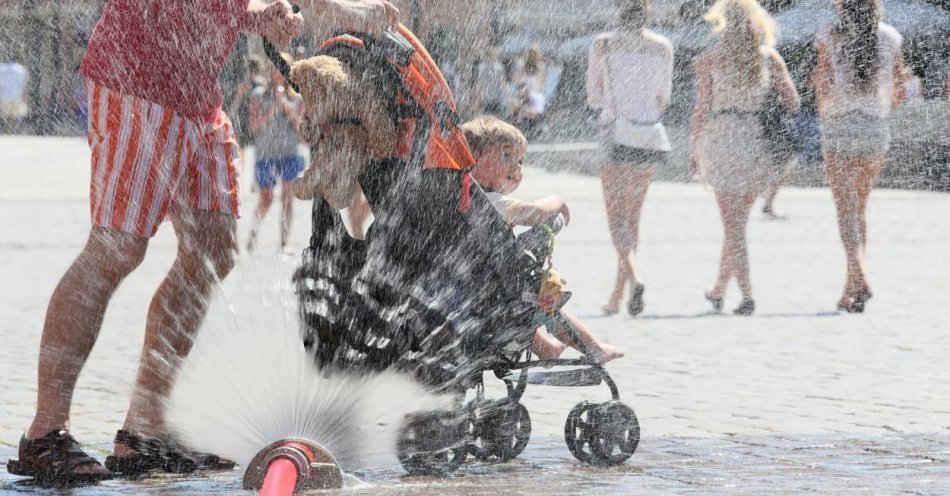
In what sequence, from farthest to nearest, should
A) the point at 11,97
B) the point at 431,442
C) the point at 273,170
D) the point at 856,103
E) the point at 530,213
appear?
→ the point at 11,97
the point at 273,170
the point at 856,103
the point at 530,213
the point at 431,442

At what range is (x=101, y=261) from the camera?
433cm

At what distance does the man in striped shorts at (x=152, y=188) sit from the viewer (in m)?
4.28

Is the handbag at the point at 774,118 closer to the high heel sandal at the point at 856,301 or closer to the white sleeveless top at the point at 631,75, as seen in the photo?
the white sleeveless top at the point at 631,75

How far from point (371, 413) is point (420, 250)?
0.45 meters

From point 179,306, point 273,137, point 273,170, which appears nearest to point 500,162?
point 179,306

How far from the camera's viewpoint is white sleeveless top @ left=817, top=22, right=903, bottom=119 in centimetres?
952

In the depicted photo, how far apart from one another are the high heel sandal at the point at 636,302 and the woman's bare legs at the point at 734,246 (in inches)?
21.2

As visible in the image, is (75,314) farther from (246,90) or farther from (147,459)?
(246,90)

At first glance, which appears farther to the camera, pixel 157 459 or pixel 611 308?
pixel 611 308

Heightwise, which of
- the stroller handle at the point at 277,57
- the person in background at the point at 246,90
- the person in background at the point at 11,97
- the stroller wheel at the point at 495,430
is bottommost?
the stroller wheel at the point at 495,430

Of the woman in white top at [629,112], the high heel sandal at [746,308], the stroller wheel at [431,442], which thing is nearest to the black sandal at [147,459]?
the stroller wheel at [431,442]

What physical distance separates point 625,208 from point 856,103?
1.54 m

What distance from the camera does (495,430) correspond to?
15.3 feet

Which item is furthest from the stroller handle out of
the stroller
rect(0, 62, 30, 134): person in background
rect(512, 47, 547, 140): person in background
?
rect(0, 62, 30, 134): person in background
